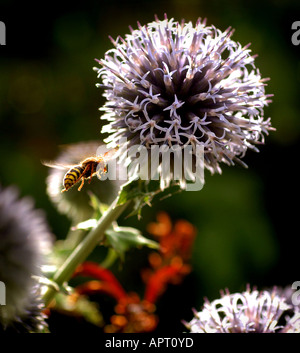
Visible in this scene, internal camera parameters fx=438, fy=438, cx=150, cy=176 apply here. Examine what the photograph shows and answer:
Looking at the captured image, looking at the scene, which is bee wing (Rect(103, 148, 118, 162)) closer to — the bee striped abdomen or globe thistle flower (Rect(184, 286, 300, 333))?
the bee striped abdomen

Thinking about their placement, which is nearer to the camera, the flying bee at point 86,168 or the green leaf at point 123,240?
the green leaf at point 123,240

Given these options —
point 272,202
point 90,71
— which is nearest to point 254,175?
point 272,202

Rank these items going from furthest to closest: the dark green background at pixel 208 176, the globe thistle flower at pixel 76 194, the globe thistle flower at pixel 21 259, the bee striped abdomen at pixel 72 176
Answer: the dark green background at pixel 208 176, the globe thistle flower at pixel 76 194, the bee striped abdomen at pixel 72 176, the globe thistle flower at pixel 21 259

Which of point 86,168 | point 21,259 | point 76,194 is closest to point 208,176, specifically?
point 76,194

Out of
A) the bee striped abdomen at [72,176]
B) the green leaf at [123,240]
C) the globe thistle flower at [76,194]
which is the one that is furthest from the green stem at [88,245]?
the globe thistle flower at [76,194]

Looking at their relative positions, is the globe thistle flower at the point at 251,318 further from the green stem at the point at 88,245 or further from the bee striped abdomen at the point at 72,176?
the bee striped abdomen at the point at 72,176

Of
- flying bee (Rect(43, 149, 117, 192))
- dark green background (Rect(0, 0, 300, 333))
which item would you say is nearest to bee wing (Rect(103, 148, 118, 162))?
flying bee (Rect(43, 149, 117, 192))

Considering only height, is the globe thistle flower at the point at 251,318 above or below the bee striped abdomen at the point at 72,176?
below
